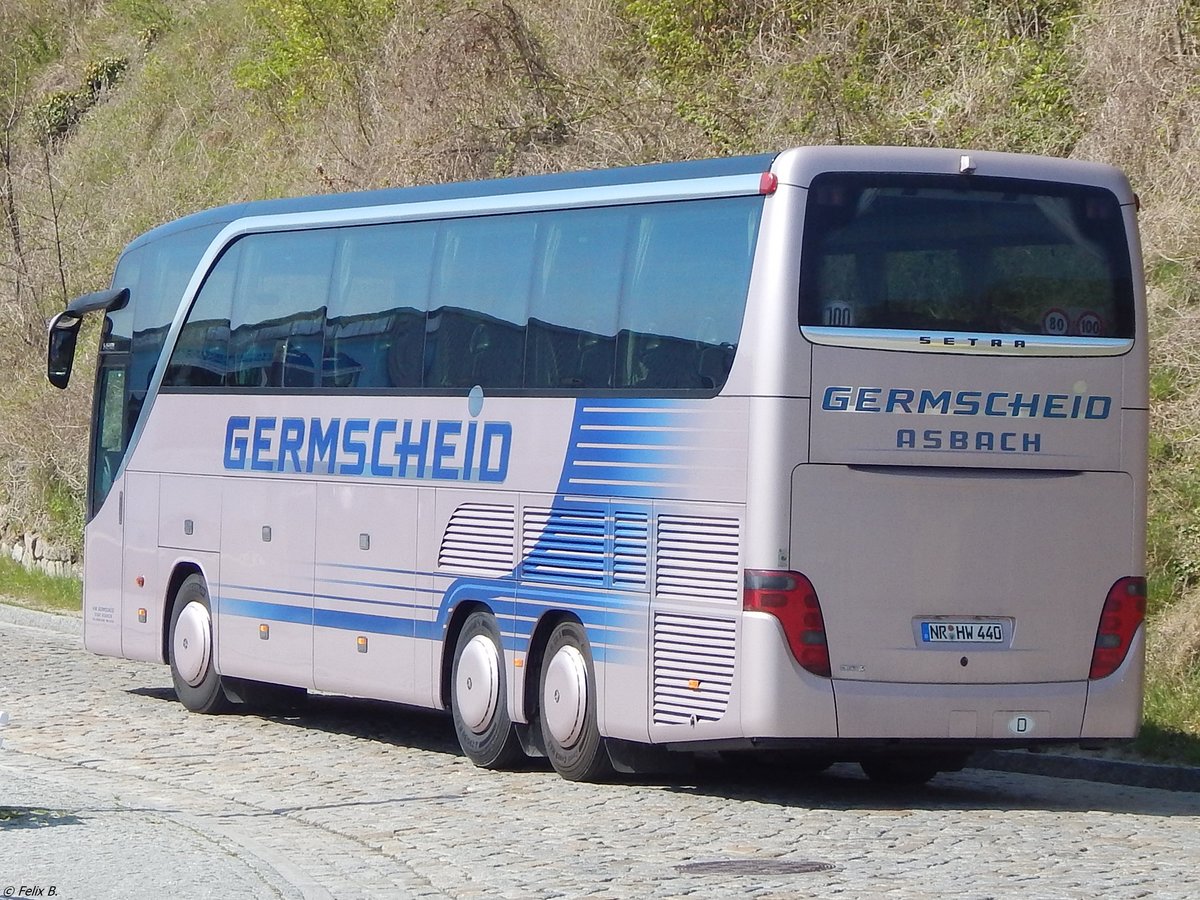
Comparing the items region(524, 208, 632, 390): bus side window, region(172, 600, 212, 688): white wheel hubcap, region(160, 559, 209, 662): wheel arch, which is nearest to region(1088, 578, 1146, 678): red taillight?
region(524, 208, 632, 390): bus side window

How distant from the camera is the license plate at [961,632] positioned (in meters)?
11.7

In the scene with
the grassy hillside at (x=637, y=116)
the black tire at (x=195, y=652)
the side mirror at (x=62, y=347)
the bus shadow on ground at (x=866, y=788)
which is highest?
the grassy hillside at (x=637, y=116)

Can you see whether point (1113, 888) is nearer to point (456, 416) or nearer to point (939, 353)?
point (939, 353)

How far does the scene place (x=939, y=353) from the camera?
11672 millimetres

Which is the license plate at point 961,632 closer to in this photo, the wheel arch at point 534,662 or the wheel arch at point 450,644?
the wheel arch at point 534,662

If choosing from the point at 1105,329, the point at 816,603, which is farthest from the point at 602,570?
the point at 1105,329

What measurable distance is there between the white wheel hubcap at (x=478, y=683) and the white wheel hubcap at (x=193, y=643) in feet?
11.8

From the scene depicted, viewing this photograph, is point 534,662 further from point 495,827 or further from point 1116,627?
point 1116,627

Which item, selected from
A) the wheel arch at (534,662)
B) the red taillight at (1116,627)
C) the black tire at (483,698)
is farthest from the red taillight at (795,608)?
the black tire at (483,698)

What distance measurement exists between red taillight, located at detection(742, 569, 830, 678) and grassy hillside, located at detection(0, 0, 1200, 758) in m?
3.65

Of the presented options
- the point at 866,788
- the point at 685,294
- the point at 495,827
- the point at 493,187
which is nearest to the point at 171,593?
the point at 493,187

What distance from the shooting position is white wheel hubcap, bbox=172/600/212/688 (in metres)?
16.8

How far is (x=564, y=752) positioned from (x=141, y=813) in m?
2.84

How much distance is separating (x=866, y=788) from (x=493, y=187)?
449 centimetres
